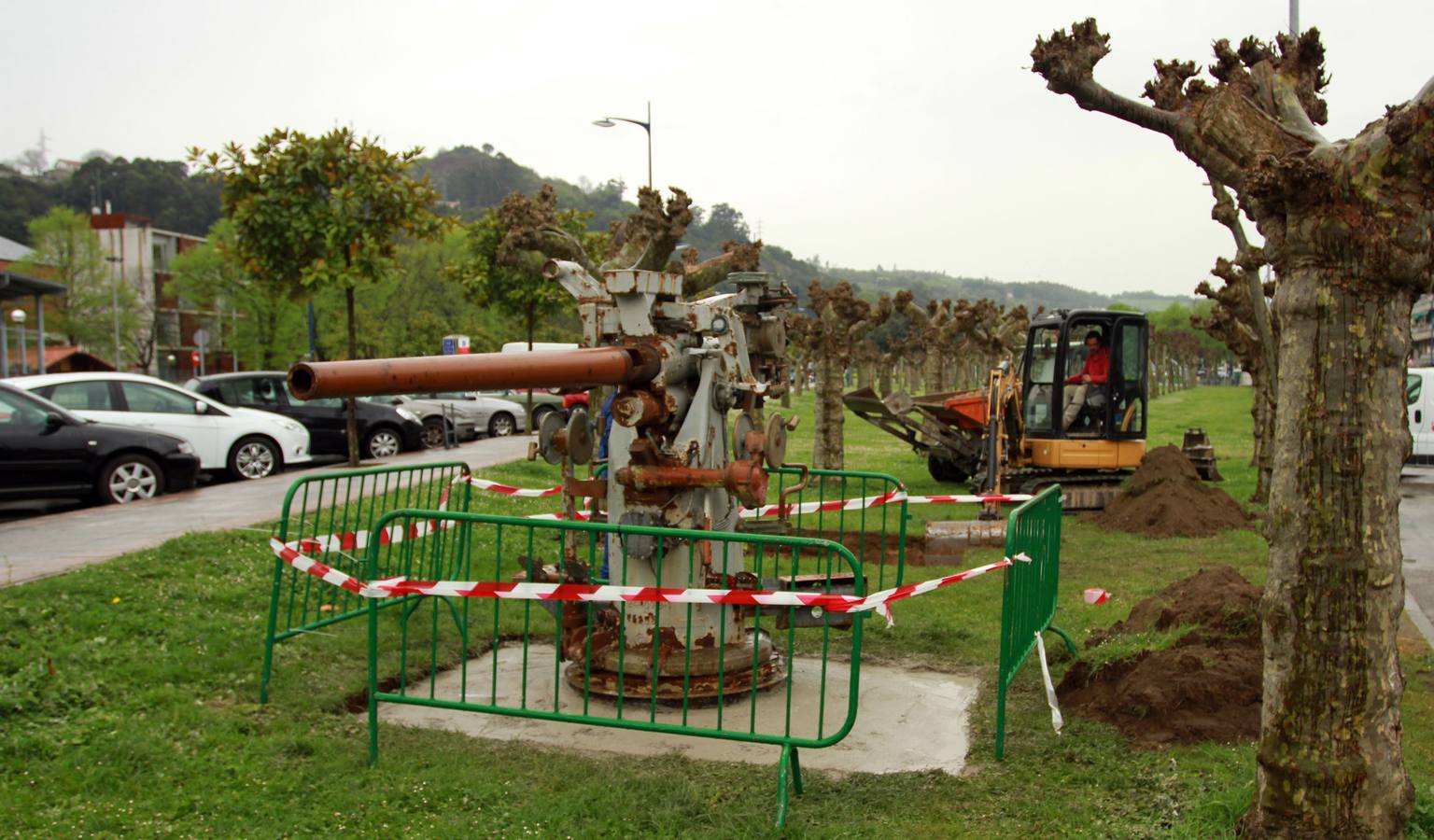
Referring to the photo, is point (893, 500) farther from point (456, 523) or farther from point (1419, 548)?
point (1419, 548)

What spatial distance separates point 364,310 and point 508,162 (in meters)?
113

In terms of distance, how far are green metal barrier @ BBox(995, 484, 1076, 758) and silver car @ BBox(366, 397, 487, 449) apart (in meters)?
17.2

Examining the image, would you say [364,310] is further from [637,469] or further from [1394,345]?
[1394,345]

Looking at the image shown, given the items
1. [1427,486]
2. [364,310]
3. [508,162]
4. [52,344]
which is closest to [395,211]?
A: [1427,486]

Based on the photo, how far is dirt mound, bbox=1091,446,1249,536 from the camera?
13641 millimetres

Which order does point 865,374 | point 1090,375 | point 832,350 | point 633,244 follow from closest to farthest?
point 633,244 → point 1090,375 → point 832,350 → point 865,374

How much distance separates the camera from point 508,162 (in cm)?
15788

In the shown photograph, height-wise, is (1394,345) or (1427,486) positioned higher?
(1394,345)

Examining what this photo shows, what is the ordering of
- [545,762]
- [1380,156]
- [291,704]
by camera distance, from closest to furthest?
[1380,156] < [545,762] < [291,704]

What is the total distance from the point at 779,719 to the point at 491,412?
72.3 ft

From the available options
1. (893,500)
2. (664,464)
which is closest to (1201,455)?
(893,500)

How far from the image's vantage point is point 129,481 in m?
13.7

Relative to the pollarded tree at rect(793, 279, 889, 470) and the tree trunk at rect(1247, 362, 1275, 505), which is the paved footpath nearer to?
the pollarded tree at rect(793, 279, 889, 470)

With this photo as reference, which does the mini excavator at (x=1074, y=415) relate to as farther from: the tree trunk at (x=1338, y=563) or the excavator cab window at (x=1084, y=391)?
the tree trunk at (x=1338, y=563)
